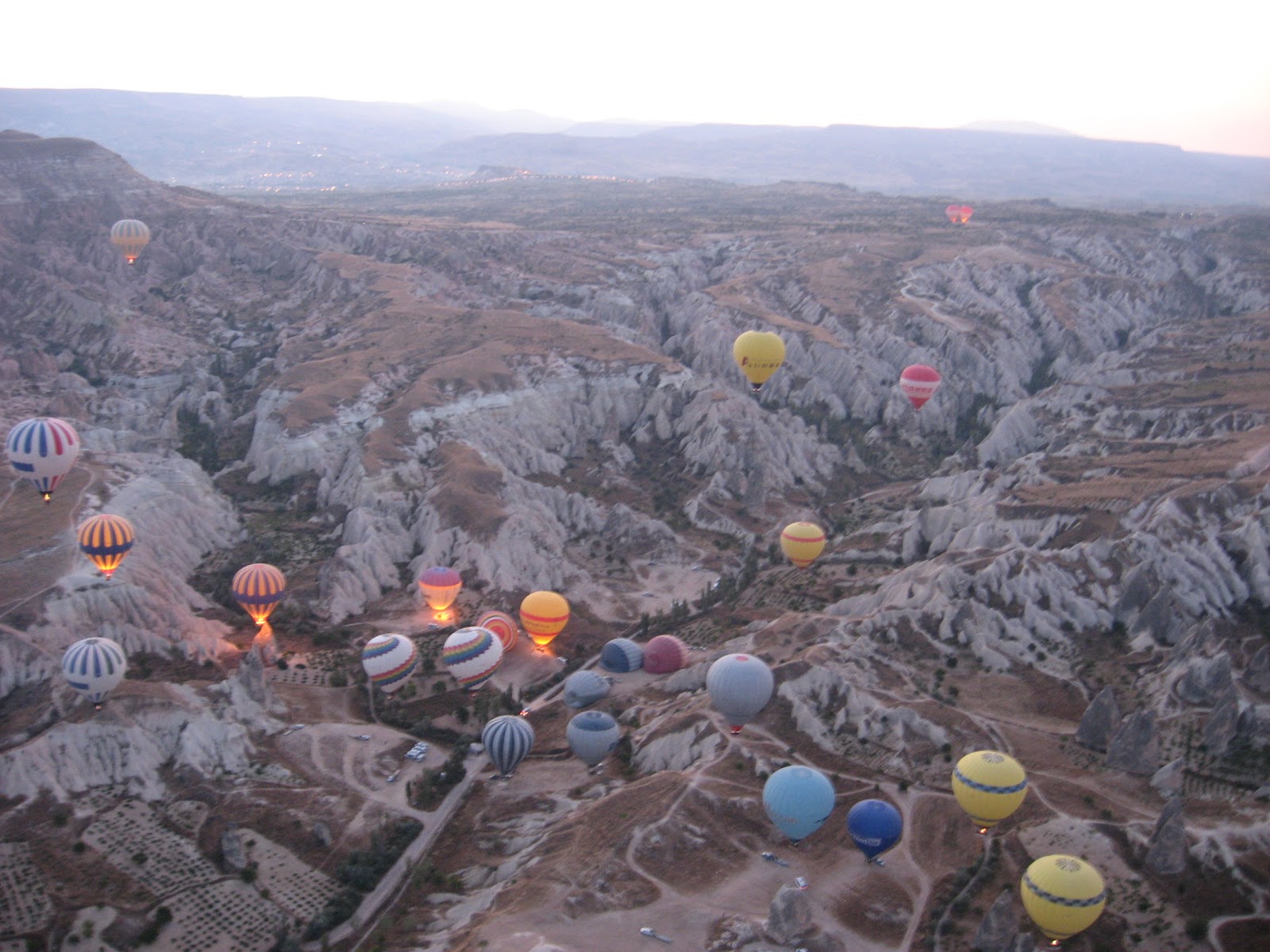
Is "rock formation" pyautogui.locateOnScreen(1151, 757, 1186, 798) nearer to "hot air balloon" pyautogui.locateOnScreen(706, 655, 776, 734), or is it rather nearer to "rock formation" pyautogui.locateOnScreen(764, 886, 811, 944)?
"hot air balloon" pyautogui.locateOnScreen(706, 655, 776, 734)

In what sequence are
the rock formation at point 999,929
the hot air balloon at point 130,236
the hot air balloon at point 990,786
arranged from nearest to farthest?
the rock formation at point 999,929, the hot air balloon at point 990,786, the hot air balloon at point 130,236

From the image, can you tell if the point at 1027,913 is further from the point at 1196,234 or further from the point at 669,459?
the point at 1196,234

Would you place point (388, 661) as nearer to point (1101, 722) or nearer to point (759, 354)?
point (1101, 722)

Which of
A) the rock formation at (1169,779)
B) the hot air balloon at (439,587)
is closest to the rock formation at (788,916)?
the rock formation at (1169,779)

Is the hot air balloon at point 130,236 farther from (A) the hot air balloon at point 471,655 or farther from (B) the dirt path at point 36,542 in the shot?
(A) the hot air balloon at point 471,655

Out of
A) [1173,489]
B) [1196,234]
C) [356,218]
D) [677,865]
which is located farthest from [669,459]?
[1196,234]

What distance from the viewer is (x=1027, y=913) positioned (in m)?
29.7

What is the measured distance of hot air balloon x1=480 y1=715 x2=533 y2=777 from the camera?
Result: 40.1 meters

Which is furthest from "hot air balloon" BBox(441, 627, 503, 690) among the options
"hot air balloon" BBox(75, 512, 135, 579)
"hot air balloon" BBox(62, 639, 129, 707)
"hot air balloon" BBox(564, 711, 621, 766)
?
"hot air balloon" BBox(75, 512, 135, 579)

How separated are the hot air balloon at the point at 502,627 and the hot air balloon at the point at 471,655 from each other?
6.79 feet

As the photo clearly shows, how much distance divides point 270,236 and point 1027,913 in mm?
91000

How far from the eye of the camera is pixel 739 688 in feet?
126

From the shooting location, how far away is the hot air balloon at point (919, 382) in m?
70.7

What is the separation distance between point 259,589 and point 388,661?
25.0 ft
